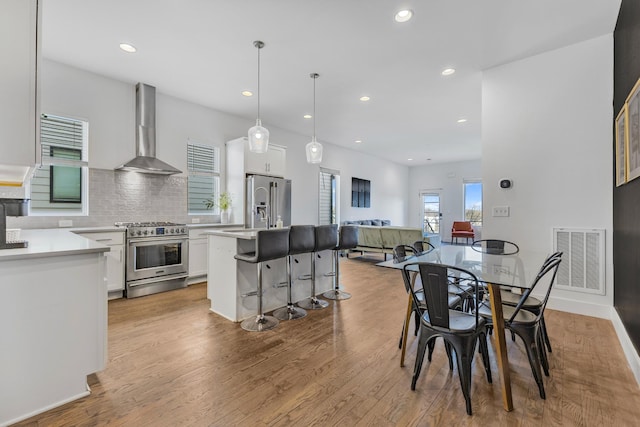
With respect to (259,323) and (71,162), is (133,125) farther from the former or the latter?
(259,323)

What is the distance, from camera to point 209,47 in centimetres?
327

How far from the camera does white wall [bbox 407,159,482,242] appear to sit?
10359 millimetres

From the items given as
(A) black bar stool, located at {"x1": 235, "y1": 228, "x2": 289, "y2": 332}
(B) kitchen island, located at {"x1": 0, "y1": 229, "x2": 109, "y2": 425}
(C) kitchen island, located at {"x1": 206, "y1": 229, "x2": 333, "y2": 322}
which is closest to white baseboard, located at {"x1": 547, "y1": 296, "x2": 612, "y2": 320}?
(C) kitchen island, located at {"x1": 206, "y1": 229, "x2": 333, "y2": 322}

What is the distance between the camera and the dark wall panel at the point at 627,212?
217cm

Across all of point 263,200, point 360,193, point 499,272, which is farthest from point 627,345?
point 360,193

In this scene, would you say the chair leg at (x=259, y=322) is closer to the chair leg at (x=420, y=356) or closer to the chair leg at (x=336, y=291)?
the chair leg at (x=336, y=291)

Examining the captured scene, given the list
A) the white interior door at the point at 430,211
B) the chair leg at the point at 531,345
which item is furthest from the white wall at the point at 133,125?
the white interior door at the point at 430,211

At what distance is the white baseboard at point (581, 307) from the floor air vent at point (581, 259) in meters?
0.14

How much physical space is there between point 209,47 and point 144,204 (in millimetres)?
2485

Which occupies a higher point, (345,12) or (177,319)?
(345,12)

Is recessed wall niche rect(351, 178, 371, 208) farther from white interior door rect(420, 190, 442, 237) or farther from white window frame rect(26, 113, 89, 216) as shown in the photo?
white window frame rect(26, 113, 89, 216)

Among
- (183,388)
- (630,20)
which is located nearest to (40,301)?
(183,388)

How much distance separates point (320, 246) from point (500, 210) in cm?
228

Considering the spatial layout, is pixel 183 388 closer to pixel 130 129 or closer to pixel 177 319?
pixel 177 319
